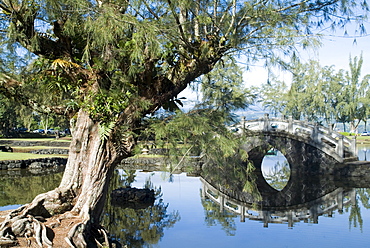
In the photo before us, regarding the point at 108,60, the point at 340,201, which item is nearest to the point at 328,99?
the point at 340,201

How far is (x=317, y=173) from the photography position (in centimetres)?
1747

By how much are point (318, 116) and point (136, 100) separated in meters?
29.9

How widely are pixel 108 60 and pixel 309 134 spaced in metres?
13.1

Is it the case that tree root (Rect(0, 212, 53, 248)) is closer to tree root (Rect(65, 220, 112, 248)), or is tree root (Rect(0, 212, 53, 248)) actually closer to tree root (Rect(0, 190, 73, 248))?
tree root (Rect(0, 190, 73, 248))

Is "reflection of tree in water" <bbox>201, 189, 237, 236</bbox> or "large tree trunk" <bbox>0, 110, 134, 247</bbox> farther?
"reflection of tree in water" <bbox>201, 189, 237, 236</bbox>

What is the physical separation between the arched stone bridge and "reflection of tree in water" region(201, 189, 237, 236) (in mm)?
6735

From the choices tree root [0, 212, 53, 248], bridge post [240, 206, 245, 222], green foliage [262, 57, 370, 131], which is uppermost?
green foliage [262, 57, 370, 131]

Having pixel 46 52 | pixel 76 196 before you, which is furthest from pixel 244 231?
pixel 46 52

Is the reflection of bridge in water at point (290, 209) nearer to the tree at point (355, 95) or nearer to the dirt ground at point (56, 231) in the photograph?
the dirt ground at point (56, 231)

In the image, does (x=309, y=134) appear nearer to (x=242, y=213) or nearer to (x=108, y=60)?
(x=242, y=213)

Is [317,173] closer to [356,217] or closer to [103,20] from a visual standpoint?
[356,217]

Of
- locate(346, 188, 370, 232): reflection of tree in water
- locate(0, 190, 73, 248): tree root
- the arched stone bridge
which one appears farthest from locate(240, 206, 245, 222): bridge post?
the arched stone bridge

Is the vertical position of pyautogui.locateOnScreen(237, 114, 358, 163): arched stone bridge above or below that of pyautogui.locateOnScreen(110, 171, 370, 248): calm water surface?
above

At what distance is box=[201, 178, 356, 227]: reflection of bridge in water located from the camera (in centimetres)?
966
